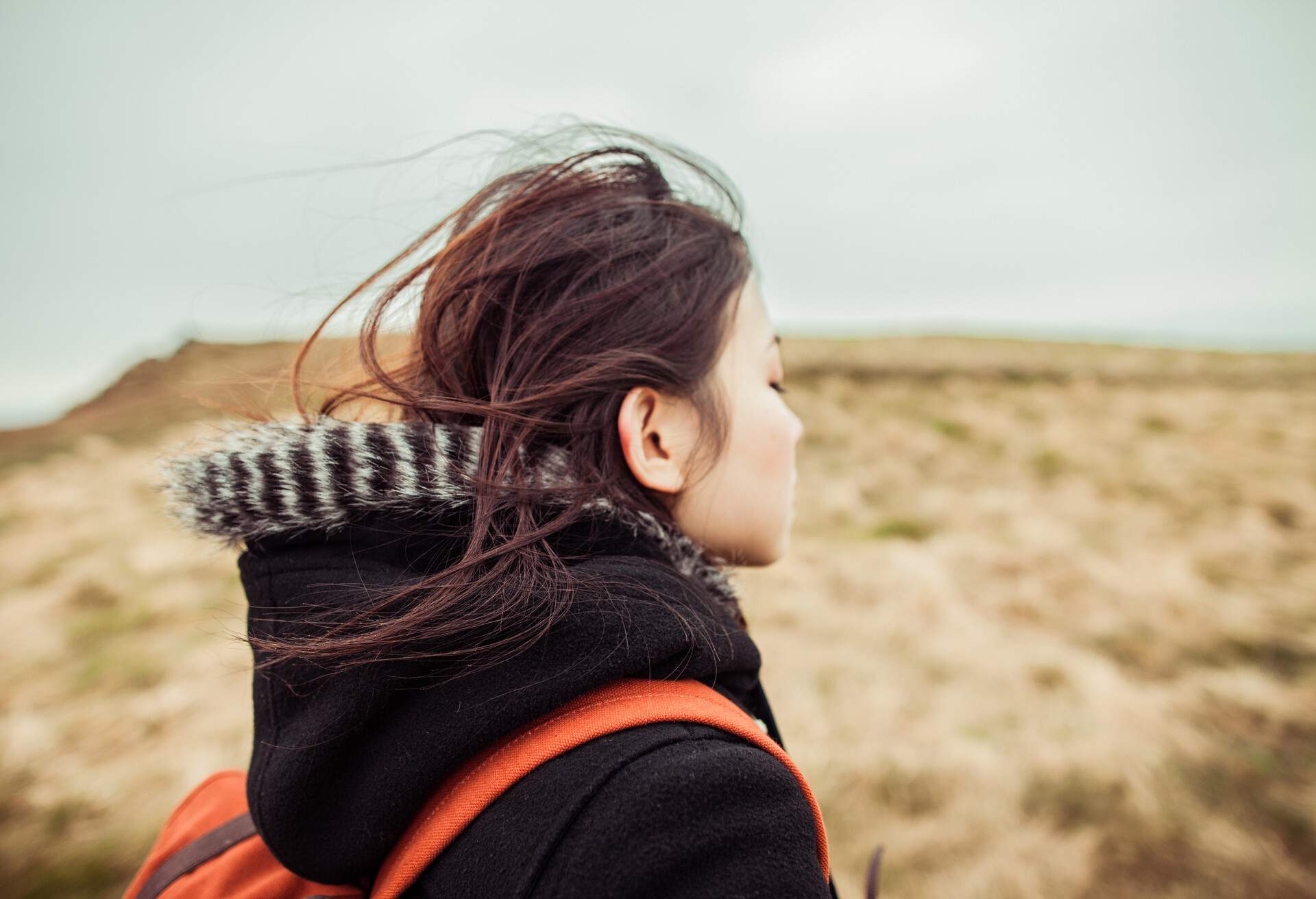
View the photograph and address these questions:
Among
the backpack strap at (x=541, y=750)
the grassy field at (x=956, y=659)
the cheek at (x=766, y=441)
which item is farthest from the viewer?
the grassy field at (x=956, y=659)

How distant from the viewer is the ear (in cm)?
A: 144

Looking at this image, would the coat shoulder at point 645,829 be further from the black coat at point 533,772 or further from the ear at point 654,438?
the ear at point 654,438

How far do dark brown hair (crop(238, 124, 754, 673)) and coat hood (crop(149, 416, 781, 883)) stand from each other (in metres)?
0.05

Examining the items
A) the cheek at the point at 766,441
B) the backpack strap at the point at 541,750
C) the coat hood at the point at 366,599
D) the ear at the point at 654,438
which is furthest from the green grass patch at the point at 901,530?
the backpack strap at the point at 541,750

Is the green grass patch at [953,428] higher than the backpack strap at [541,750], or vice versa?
the backpack strap at [541,750]

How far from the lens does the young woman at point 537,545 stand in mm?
937

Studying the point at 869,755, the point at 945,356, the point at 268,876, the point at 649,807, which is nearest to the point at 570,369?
the point at 649,807

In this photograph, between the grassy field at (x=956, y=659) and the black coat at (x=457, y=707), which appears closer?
the black coat at (x=457, y=707)

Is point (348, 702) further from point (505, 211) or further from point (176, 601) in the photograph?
point (176, 601)

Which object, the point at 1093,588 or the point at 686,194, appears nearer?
the point at 686,194

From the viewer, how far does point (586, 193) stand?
1682mm

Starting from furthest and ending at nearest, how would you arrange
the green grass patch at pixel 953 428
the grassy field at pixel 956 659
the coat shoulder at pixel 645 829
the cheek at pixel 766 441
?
1. the green grass patch at pixel 953 428
2. the grassy field at pixel 956 659
3. the cheek at pixel 766 441
4. the coat shoulder at pixel 645 829

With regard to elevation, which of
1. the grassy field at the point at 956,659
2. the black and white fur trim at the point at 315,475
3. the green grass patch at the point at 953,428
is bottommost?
the grassy field at the point at 956,659

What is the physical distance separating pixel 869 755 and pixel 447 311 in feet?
11.7
